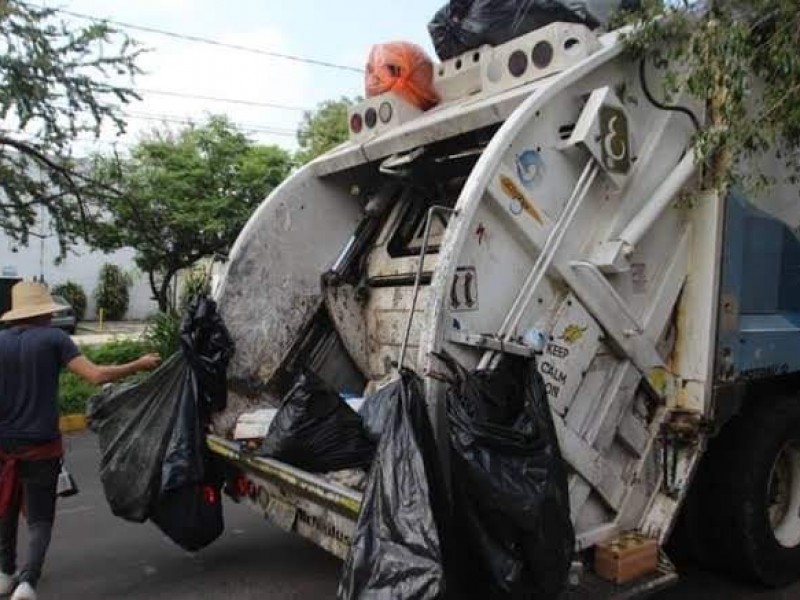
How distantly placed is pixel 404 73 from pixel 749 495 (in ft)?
8.74

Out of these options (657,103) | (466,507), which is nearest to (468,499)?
(466,507)

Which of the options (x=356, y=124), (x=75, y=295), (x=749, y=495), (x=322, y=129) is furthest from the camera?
(x=75, y=295)

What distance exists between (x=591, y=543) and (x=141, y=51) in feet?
28.0

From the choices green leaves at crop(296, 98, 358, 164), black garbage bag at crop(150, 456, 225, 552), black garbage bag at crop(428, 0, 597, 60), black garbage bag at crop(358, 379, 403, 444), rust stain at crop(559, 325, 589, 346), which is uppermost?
green leaves at crop(296, 98, 358, 164)

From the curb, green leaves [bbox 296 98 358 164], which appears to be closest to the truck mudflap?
the curb

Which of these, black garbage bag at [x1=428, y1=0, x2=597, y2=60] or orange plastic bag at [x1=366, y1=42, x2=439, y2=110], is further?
orange plastic bag at [x1=366, y1=42, x2=439, y2=110]

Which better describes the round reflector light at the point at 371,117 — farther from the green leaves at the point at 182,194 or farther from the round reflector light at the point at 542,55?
A: the green leaves at the point at 182,194

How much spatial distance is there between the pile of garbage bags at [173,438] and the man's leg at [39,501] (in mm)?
238

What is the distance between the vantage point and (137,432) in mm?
3719

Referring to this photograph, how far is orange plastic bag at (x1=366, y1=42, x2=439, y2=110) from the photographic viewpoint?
429 centimetres

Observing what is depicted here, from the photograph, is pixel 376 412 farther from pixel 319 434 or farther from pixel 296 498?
pixel 296 498

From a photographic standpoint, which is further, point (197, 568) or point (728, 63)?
point (197, 568)

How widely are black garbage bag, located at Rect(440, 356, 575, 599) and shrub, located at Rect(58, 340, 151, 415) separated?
5851mm

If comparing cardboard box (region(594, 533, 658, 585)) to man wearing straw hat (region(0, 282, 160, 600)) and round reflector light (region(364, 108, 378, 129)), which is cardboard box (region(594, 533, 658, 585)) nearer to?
man wearing straw hat (region(0, 282, 160, 600))
